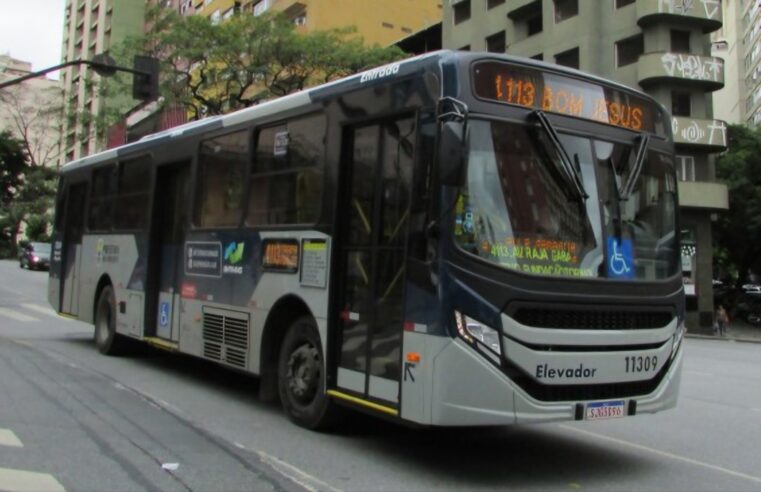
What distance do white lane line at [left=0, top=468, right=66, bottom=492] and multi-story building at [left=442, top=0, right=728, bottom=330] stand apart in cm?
3096

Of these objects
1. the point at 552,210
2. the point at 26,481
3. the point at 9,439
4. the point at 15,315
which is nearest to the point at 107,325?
the point at 9,439

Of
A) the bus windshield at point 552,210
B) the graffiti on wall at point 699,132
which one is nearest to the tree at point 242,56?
the graffiti on wall at point 699,132

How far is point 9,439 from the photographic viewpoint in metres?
6.30

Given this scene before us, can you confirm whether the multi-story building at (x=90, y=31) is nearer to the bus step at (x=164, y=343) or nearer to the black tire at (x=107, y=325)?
the black tire at (x=107, y=325)

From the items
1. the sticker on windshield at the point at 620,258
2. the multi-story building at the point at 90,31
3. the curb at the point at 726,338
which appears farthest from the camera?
the multi-story building at the point at 90,31

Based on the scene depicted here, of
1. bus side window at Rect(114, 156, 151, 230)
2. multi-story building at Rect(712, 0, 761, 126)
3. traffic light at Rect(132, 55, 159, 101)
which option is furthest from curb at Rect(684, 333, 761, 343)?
multi-story building at Rect(712, 0, 761, 126)

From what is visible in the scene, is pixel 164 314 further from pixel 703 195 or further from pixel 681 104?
pixel 681 104

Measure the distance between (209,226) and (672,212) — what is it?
202 inches

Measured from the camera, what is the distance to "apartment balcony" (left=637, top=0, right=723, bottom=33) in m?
31.7

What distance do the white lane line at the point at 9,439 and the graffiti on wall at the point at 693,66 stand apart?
30823 millimetres

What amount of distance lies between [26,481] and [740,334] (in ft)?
106

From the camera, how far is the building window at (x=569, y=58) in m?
34.4

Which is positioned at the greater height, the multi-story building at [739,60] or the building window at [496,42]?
the multi-story building at [739,60]

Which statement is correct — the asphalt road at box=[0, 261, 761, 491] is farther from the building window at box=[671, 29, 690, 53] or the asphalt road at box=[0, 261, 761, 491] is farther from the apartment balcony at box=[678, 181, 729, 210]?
the building window at box=[671, 29, 690, 53]
